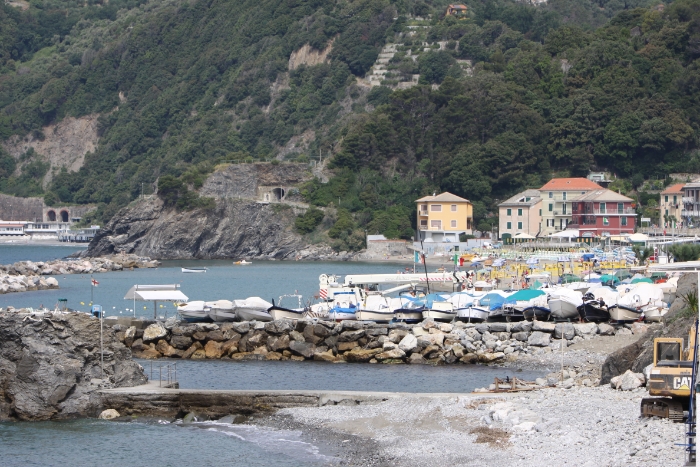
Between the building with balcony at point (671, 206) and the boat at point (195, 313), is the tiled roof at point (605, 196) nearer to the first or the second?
the building with balcony at point (671, 206)

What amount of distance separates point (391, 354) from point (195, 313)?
28.1 feet

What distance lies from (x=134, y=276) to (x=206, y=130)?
6794cm

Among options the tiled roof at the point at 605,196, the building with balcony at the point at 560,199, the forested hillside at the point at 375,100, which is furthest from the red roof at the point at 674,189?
the forested hillside at the point at 375,100

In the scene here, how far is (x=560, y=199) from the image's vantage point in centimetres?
9612

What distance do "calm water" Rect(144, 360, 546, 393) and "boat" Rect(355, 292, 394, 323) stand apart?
5606 millimetres

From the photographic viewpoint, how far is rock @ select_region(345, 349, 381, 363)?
121 ft

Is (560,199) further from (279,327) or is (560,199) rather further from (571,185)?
(279,327)

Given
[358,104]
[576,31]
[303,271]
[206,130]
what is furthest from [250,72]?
[303,271]

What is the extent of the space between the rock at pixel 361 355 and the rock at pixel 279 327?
244 cm

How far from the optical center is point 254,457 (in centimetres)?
2275

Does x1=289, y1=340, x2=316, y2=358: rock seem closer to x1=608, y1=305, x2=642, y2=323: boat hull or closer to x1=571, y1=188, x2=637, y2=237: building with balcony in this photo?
x1=608, y1=305, x2=642, y2=323: boat hull

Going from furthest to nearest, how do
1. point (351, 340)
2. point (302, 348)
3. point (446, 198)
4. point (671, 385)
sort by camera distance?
point (446, 198), point (351, 340), point (302, 348), point (671, 385)

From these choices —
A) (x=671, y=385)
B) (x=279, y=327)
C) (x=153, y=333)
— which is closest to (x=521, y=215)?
(x=279, y=327)

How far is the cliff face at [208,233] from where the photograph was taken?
11069 centimetres
